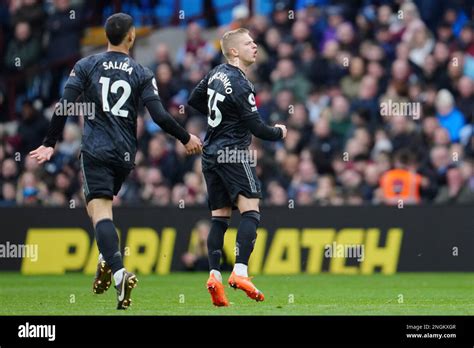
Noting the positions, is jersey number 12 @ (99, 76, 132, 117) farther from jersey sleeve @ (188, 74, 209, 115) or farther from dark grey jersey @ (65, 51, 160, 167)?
jersey sleeve @ (188, 74, 209, 115)

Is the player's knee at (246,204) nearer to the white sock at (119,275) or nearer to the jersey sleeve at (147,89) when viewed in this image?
the jersey sleeve at (147,89)

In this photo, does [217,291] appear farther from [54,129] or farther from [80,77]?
[80,77]

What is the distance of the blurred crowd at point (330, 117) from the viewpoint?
18.2 meters

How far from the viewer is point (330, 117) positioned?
19156 millimetres

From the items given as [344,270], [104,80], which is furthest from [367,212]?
[104,80]

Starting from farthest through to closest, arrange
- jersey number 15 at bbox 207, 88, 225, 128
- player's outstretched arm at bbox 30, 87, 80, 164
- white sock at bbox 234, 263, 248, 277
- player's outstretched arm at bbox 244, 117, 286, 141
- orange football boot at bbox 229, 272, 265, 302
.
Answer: jersey number 15 at bbox 207, 88, 225, 128, player's outstretched arm at bbox 244, 117, 286, 141, white sock at bbox 234, 263, 248, 277, orange football boot at bbox 229, 272, 265, 302, player's outstretched arm at bbox 30, 87, 80, 164
